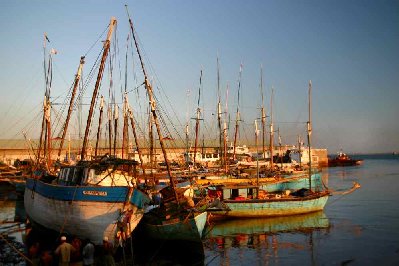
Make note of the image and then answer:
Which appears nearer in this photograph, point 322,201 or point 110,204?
point 110,204

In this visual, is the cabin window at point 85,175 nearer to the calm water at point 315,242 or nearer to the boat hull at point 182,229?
the boat hull at point 182,229

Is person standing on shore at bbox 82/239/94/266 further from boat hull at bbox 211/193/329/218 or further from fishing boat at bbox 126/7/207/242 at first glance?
boat hull at bbox 211/193/329/218

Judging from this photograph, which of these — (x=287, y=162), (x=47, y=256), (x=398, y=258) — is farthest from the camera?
(x=287, y=162)

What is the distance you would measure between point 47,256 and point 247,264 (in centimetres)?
1171

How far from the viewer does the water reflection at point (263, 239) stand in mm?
24430

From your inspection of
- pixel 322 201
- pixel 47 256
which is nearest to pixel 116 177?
pixel 47 256

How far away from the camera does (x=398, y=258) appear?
24125 mm

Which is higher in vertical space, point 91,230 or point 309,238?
point 91,230

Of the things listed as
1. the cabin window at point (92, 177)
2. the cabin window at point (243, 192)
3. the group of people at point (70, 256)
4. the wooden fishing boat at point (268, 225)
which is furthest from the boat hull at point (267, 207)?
the group of people at point (70, 256)

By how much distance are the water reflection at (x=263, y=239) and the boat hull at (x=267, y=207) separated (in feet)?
1.86

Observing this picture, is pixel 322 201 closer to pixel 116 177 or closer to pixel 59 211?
pixel 116 177

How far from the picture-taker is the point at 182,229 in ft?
76.7

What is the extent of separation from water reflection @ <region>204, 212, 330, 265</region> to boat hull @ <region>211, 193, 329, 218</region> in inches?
22.4

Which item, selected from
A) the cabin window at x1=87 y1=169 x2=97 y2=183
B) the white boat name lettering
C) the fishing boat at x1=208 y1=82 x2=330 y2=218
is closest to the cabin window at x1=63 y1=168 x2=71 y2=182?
the cabin window at x1=87 y1=169 x2=97 y2=183
